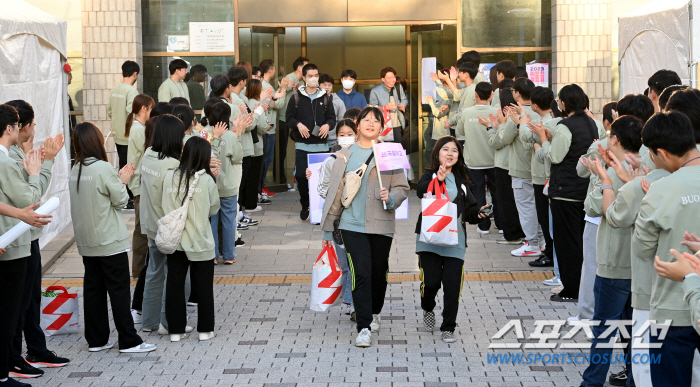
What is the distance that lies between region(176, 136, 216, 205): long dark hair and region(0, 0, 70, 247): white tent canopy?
2997 mm

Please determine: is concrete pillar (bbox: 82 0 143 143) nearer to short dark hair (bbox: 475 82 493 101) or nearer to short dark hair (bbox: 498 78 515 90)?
short dark hair (bbox: 475 82 493 101)

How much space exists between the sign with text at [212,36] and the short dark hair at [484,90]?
538 cm

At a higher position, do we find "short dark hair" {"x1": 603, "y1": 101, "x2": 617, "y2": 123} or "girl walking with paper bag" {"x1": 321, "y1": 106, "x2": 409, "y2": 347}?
"short dark hair" {"x1": 603, "y1": 101, "x2": 617, "y2": 123}

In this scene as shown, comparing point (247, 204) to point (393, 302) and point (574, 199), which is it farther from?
point (574, 199)

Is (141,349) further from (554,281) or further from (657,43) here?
(657,43)

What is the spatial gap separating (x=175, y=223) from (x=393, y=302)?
2235mm

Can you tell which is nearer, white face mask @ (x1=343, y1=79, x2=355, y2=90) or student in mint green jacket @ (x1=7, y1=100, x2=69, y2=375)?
student in mint green jacket @ (x1=7, y1=100, x2=69, y2=375)

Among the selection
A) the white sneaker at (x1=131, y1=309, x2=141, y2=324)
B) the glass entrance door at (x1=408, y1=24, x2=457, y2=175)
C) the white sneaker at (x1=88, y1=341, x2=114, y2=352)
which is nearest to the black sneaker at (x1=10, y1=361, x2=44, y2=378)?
the white sneaker at (x1=88, y1=341, x2=114, y2=352)

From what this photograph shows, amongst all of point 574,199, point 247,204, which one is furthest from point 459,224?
point 247,204

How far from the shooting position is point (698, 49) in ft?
27.5

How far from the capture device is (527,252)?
8.98 m

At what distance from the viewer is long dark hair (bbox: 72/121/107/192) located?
582 cm

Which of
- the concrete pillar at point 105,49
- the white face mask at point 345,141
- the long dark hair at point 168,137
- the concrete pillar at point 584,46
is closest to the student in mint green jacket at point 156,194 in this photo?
the long dark hair at point 168,137

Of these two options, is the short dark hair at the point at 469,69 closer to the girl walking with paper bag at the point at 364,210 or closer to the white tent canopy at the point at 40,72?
the girl walking with paper bag at the point at 364,210
